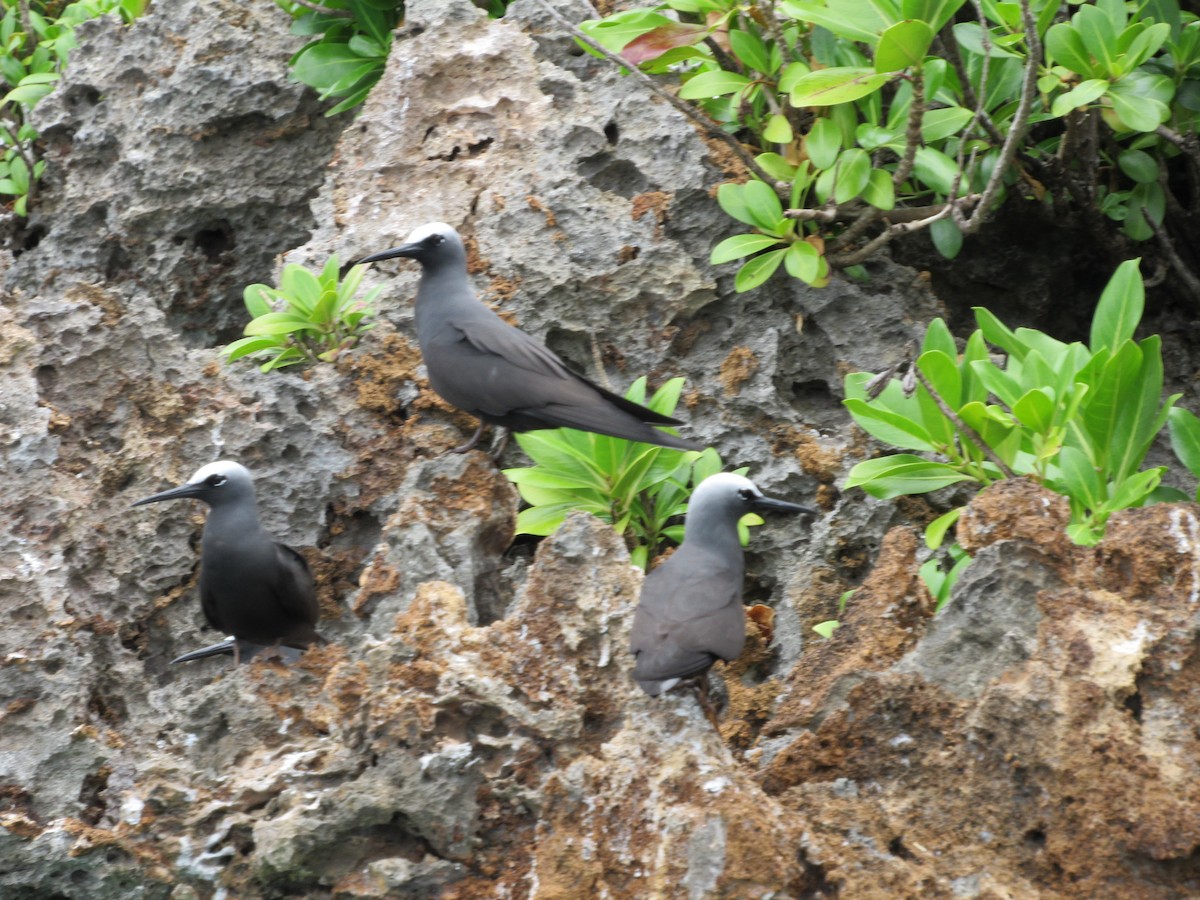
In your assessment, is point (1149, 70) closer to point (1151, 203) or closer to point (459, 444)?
point (1151, 203)

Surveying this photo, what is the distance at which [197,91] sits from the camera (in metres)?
6.25

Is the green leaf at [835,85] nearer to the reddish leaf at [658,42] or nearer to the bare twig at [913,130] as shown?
the bare twig at [913,130]

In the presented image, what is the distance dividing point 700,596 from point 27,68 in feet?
17.8

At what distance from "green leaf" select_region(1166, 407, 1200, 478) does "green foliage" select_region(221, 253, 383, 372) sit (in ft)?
9.14

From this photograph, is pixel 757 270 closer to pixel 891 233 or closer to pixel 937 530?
pixel 891 233

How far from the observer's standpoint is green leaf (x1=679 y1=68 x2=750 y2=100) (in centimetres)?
506

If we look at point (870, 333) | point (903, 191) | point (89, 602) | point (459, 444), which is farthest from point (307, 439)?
point (903, 191)

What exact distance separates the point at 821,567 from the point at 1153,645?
1488 millimetres

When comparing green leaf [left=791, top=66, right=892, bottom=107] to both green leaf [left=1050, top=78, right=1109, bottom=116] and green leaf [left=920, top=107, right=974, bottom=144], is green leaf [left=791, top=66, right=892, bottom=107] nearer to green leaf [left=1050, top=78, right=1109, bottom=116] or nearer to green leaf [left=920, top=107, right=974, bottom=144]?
green leaf [left=920, top=107, right=974, bottom=144]

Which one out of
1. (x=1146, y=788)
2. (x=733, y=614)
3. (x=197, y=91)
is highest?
(x=197, y=91)

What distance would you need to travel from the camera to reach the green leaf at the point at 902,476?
4094 millimetres

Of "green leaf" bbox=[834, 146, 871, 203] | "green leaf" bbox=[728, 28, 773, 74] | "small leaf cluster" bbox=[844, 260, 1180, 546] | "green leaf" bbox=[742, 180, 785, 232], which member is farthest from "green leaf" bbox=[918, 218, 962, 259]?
"small leaf cluster" bbox=[844, 260, 1180, 546]

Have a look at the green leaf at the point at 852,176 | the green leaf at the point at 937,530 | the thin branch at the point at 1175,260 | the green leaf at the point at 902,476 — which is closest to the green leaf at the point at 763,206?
the green leaf at the point at 852,176

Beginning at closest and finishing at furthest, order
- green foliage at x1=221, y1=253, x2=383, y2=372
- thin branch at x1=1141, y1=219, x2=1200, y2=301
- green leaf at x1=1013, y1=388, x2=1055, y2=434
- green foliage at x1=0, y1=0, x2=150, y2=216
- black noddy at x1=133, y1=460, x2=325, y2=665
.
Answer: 1. green leaf at x1=1013, y1=388, x2=1055, y2=434
2. black noddy at x1=133, y1=460, x2=325, y2=665
3. green foliage at x1=221, y1=253, x2=383, y2=372
4. thin branch at x1=1141, y1=219, x2=1200, y2=301
5. green foliage at x1=0, y1=0, x2=150, y2=216
